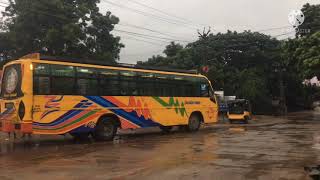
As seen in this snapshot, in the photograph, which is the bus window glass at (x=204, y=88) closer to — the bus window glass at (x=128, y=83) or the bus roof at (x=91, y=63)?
the bus roof at (x=91, y=63)

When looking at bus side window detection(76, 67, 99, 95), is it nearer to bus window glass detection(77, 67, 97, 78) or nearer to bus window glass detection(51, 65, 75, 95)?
bus window glass detection(77, 67, 97, 78)

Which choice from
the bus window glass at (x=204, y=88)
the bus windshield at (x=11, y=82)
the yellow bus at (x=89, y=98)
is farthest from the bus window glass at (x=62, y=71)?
the bus window glass at (x=204, y=88)

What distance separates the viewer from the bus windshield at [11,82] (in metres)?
15.6

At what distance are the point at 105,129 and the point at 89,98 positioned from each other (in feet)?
5.05

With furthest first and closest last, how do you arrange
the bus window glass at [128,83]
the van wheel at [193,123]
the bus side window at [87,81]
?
1. the van wheel at [193,123]
2. the bus window glass at [128,83]
3. the bus side window at [87,81]

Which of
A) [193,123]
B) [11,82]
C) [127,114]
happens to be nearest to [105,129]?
[127,114]

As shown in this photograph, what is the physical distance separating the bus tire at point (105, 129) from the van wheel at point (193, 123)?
560cm

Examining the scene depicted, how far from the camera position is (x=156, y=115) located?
20797mm

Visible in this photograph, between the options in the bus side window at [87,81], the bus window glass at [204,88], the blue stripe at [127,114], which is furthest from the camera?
the bus window glass at [204,88]

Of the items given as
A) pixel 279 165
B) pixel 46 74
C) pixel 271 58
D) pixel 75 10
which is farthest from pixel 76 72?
pixel 271 58

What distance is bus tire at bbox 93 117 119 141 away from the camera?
58.5ft

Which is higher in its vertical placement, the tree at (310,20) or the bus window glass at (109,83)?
the tree at (310,20)

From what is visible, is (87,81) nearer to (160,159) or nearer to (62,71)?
(62,71)

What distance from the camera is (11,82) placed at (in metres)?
16.1
